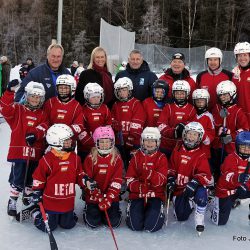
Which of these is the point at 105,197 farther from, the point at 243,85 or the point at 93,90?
the point at 243,85

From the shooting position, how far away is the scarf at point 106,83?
5.01 m

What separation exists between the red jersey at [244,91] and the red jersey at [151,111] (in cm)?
103

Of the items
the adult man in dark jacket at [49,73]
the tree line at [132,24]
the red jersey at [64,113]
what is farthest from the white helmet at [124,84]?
the tree line at [132,24]

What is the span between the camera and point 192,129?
4160 mm

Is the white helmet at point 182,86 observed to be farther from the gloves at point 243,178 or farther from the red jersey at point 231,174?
the gloves at point 243,178

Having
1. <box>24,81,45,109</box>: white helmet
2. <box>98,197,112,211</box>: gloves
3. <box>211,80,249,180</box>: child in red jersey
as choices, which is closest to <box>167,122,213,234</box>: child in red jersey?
<box>211,80,249,180</box>: child in red jersey

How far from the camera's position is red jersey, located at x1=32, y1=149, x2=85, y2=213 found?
12.9 ft

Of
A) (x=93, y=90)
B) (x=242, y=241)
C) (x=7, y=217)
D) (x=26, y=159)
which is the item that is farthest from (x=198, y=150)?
(x=7, y=217)

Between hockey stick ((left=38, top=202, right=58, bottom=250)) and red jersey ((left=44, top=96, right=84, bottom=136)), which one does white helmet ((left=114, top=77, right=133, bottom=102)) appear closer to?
red jersey ((left=44, top=96, right=84, bottom=136))

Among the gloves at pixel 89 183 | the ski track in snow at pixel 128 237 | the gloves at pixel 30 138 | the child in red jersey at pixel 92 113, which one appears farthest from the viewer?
the child in red jersey at pixel 92 113

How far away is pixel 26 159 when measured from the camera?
4238mm

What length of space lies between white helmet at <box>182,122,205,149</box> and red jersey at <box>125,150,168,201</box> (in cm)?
31

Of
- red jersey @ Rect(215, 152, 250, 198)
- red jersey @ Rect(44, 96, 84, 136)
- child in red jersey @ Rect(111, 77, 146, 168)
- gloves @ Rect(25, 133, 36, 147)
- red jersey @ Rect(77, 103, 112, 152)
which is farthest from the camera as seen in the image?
child in red jersey @ Rect(111, 77, 146, 168)

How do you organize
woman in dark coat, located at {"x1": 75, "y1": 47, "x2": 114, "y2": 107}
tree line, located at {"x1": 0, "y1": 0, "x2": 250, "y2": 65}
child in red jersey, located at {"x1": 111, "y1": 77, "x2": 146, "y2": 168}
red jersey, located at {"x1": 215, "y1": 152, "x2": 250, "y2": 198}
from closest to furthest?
red jersey, located at {"x1": 215, "y1": 152, "x2": 250, "y2": 198}, child in red jersey, located at {"x1": 111, "y1": 77, "x2": 146, "y2": 168}, woman in dark coat, located at {"x1": 75, "y1": 47, "x2": 114, "y2": 107}, tree line, located at {"x1": 0, "y1": 0, "x2": 250, "y2": 65}
